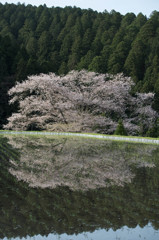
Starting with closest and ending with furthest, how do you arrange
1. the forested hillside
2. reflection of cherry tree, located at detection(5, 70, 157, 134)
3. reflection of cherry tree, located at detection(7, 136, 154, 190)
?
1. reflection of cherry tree, located at detection(7, 136, 154, 190)
2. reflection of cherry tree, located at detection(5, 70, 157, 134)
3. the forested hillside

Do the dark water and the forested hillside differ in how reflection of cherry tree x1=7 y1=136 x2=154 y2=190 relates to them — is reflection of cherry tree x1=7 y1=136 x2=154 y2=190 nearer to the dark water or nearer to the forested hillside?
the dark water

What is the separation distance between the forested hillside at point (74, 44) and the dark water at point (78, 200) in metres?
39.4

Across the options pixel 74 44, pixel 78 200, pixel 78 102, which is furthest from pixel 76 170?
pixel 74 44

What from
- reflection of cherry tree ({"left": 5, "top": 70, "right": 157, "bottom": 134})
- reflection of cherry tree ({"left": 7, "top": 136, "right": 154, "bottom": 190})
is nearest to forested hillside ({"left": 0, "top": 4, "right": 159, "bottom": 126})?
reflection of cherry tree ({"left": 5, "top": 70, "right": 157, "bottom": 134})

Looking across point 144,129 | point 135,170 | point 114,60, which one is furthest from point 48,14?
point 135,170

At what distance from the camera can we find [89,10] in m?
123

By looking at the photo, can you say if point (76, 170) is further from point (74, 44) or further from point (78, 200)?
point (74, 44)

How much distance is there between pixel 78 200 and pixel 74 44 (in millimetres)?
90130

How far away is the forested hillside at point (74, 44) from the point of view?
210 ft

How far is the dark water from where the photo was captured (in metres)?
7.15

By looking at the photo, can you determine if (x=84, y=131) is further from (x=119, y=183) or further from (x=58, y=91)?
(x=119, y=183)

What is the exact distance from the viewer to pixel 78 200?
9453 mm

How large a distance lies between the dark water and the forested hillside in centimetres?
3938

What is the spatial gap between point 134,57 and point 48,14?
172ft
